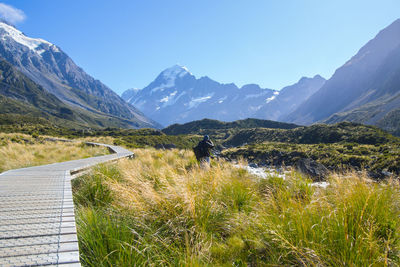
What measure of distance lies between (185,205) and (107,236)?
1.05 meters

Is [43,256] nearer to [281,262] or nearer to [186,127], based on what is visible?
[281,262]

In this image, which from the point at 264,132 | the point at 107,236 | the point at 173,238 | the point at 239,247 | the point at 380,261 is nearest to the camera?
the point at 380,261

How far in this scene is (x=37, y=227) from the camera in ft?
9.11

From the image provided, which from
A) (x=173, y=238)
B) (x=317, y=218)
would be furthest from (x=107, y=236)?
(x=317, y=218)

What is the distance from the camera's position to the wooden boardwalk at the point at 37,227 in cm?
212

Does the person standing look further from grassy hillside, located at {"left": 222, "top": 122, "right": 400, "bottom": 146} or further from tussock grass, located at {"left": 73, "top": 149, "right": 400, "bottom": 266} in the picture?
grassy hillside, located at {"left": 222, "top": 122, "right": 400, "bottom": 146}

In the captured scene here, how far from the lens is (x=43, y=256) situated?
2.16 m

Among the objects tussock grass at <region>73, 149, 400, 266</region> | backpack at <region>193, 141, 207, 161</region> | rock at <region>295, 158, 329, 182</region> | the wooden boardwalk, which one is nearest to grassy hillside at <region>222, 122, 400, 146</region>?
rock at <region>295, 158, 329, 182</region>

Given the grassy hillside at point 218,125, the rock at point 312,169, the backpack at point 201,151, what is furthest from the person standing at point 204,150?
the grassy hillside at point 218,125

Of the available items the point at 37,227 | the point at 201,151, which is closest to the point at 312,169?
the point at 201,151

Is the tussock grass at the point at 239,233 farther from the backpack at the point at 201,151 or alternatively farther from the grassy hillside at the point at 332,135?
the grassy hillside at the point at 332,135

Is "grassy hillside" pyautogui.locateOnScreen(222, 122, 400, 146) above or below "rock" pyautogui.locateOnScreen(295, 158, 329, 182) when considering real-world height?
below

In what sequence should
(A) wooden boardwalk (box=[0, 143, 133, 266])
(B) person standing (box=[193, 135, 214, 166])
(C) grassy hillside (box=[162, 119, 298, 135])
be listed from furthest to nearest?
1. (C) grassy hillside (box=[162, 119, 298, 135])
2. (B) person standing (box=[193, 135, 214, 166])
3. (A) wooden boardwalk (box=[0, 143, 133, 266])

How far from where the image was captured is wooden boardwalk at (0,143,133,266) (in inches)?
83.6
